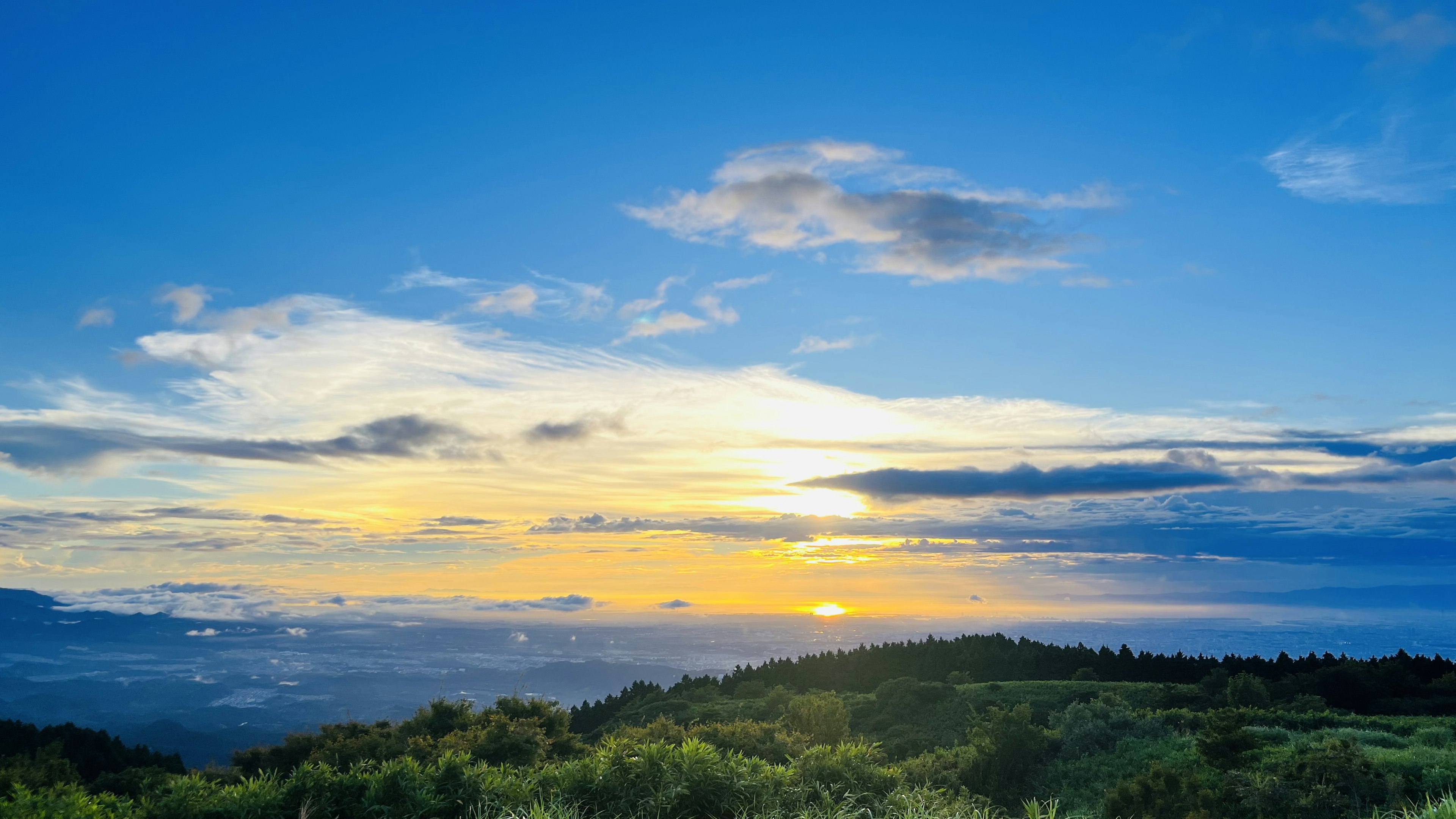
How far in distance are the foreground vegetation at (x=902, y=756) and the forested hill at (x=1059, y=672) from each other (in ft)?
0.59

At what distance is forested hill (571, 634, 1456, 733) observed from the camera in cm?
4312

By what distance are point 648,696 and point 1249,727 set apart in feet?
162

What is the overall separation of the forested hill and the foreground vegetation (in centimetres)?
18

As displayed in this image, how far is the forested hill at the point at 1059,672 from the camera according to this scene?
141 feet

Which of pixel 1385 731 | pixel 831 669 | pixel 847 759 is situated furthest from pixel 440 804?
pixel 831 669

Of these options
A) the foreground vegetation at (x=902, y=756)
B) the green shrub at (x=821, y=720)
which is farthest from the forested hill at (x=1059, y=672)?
the green shrub at (x=821, y=720)

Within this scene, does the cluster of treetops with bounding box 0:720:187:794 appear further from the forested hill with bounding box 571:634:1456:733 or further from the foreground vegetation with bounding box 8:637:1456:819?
the forested hill with bounding box 571:634:1456:733

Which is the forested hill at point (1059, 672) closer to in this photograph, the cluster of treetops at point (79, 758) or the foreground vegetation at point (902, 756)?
the foreground vegetation at point (902, 756)

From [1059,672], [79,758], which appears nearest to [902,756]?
[1059,672]

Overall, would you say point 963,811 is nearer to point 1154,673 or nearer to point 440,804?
point 440,804

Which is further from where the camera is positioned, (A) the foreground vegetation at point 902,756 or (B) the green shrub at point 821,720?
(B) the green shrub at point 821,720

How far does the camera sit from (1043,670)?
223 ft

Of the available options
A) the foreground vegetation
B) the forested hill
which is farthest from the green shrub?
the forested hill

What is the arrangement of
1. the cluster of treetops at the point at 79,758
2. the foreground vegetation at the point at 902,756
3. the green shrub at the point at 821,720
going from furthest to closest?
the green shrub at the point at 821,720, the cluster of treetops at the point at 79,758, the foreground vegetation at the point at 902,756
